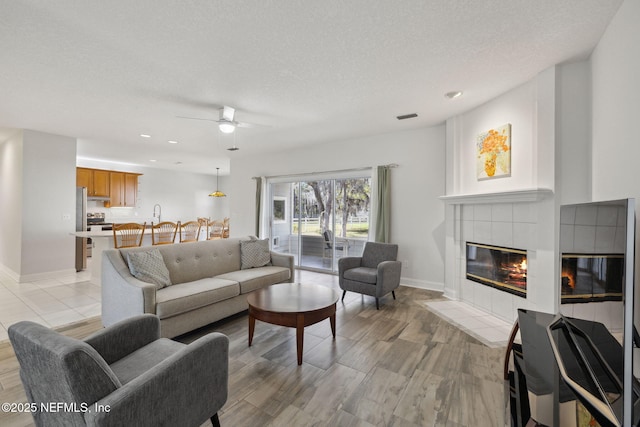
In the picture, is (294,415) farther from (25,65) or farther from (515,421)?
(25,65)

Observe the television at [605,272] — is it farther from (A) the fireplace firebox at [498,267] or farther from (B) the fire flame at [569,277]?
(A) the fireplace firebox at [498,267]

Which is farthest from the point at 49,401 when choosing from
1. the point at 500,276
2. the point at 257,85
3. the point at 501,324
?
the point at 500,276

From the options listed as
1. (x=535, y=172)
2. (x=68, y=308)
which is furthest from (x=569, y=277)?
(x=68, y=308)

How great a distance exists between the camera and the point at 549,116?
2.77m

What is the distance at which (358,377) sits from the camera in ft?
7.11

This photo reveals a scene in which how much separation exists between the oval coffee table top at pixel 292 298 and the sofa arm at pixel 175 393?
923 millimetres

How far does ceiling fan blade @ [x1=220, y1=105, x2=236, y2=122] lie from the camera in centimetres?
364

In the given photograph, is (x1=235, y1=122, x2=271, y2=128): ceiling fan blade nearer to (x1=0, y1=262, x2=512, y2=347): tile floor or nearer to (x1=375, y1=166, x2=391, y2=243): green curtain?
(x1=375, y1=166, x2=391, y2=243): green curtain

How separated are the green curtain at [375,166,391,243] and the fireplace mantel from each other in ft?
3.52

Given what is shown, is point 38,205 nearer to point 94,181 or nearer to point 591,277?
point 94,181

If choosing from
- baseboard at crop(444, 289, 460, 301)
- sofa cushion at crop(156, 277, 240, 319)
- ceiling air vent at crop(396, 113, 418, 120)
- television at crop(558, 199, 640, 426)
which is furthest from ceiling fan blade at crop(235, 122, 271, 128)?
television at crop(558, 199, 640, 426)

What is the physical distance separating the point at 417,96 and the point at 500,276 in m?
2.46

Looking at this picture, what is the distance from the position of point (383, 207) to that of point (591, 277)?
3.52m

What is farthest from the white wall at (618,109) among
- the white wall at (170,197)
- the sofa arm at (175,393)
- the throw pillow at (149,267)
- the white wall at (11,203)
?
the white wall at (170,197)
